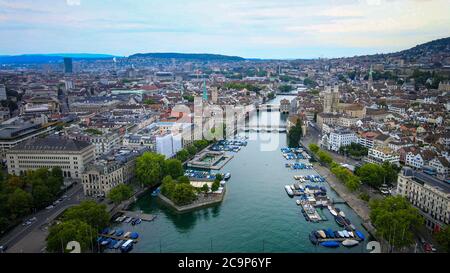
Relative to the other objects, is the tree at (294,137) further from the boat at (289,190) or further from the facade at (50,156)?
the facade at (50,156)

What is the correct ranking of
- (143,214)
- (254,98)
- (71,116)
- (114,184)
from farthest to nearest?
(254,98), (71,116), (114,184), (143,214)

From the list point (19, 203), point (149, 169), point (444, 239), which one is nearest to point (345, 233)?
point (444, 239)

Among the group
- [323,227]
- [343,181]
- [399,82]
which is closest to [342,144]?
[343,181]

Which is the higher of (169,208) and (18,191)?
(18,191)

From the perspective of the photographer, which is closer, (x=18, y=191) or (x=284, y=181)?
(x=18, y=191)

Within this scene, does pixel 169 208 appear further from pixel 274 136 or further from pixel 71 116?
pixel 71 116

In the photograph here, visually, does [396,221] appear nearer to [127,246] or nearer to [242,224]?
[242,224]
